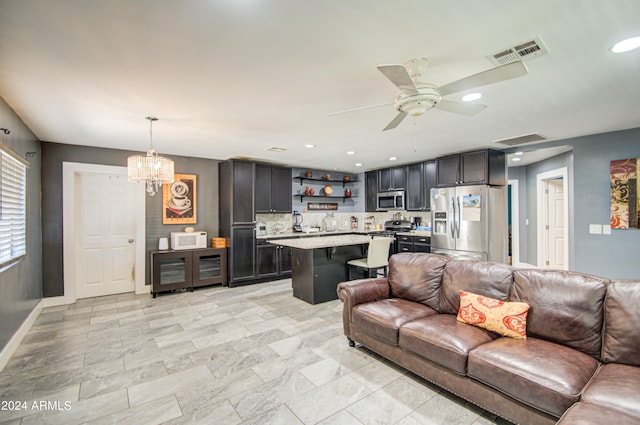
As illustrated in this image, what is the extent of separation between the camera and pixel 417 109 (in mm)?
2139

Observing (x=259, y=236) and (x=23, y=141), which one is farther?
(x=259, y=236)

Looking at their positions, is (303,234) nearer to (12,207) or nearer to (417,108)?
(12,207)

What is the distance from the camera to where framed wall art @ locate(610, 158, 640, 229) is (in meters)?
3.65

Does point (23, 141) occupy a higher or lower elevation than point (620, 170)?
higher

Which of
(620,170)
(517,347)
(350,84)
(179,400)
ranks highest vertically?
(350,84)

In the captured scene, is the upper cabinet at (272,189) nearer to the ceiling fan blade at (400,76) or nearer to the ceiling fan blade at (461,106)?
the ceiling fan blade at (461,106)

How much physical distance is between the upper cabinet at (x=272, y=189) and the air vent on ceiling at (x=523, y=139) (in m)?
3.92

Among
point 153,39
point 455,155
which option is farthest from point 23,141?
point 455,155

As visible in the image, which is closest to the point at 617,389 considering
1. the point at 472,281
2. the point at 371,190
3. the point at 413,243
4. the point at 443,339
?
the point at 443,339

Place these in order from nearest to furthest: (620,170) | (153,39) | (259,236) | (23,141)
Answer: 1. (153,39)
2. (23,141)
3. (620,170)
4. (259,236)

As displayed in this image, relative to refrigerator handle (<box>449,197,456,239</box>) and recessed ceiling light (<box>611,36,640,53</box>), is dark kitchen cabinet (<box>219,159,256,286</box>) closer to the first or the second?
refrigerator handle (<box>449,197,456,239</box>)

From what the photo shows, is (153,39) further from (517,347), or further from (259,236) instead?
(259,236)

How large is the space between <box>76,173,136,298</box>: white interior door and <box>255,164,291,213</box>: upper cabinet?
7.18 feet

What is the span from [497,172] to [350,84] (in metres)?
3.82
